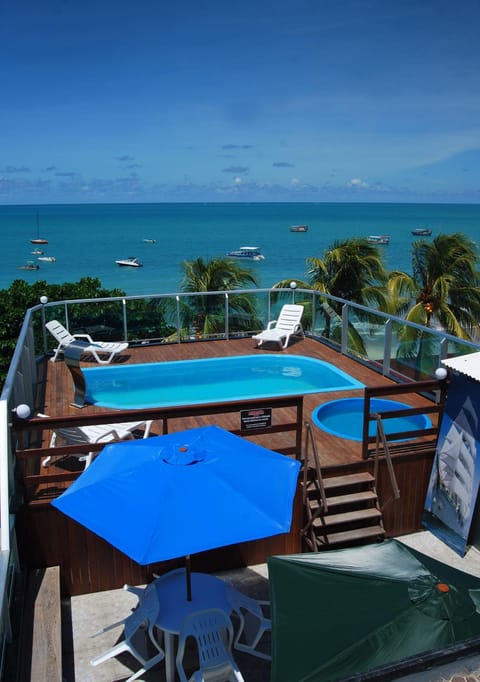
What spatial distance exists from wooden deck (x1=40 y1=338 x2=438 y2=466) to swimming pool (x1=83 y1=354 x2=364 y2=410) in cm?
23

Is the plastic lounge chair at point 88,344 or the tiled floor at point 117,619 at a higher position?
the plastic lounge chair at point 88,344

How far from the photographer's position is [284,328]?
10.9 meters

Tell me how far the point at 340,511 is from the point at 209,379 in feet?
14.8

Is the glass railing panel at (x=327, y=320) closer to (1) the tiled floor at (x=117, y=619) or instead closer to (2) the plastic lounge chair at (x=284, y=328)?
(2) the plastic lounge chair at (x=284, y=328)

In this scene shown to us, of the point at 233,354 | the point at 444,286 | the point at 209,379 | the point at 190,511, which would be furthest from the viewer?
the point at 444,286

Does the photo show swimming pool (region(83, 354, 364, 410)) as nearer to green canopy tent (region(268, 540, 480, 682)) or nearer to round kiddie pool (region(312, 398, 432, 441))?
round kiddie pool (region(312, 398, 432, 441))

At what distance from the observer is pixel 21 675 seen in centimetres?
387

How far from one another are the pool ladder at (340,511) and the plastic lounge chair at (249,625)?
40.9 inches

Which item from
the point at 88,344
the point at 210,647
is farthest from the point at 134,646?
the point at 88,344

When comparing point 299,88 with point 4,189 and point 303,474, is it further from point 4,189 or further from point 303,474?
point 4,189

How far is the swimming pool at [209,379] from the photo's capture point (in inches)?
363

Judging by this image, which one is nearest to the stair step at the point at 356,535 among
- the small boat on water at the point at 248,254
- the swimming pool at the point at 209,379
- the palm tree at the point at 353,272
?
the swimming pool at the point at 209,379

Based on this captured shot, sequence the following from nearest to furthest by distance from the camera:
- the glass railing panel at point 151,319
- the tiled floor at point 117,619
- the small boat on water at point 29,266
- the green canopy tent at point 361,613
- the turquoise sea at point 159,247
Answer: the green canopy tent at point 361,613, the tiled floor at point 117,619, the glass railing panel at point 151,319, the turquoise sea at point 159,247, the small boat on water at point 29,266

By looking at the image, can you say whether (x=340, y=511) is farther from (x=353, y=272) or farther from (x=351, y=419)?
(x=353, y=272)
